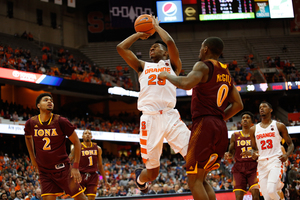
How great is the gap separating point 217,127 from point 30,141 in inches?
136

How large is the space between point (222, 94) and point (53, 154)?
303 centimetres

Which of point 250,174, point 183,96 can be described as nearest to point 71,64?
point 183,96

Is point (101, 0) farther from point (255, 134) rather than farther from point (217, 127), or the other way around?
point (217, 127)

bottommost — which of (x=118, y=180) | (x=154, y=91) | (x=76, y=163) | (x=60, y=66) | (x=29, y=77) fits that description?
(x=118, y=180)

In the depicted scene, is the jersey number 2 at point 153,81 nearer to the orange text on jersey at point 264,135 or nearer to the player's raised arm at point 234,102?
the player's raised arm at point 234,102

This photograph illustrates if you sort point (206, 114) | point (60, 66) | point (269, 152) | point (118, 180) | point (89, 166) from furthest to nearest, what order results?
1. point (60, 66)
2. point (118, 180)
3. point (89, 166)
4. point (269, 152)
5. point (206, 114)

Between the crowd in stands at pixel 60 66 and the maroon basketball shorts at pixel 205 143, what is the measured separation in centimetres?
→ 1743

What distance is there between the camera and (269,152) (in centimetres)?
746

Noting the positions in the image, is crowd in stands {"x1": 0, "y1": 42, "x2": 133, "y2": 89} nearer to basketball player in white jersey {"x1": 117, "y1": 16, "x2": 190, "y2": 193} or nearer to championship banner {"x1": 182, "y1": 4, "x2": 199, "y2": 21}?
championship banner {"x1": 182, "y1": 4, "x2": 199, "y2": 21}

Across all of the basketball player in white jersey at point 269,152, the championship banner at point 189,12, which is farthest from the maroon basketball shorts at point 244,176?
the championship banner at point 189,12

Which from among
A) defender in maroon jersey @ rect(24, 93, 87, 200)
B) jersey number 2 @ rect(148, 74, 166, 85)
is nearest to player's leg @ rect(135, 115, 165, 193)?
jersey number 2 @ rect(148, 74, 166, 85)

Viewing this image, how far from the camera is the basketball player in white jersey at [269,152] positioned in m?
7.09

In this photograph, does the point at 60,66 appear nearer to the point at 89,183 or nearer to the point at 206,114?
the point at 89,183

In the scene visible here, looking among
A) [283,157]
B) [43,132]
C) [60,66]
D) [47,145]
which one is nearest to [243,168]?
[283,157]
